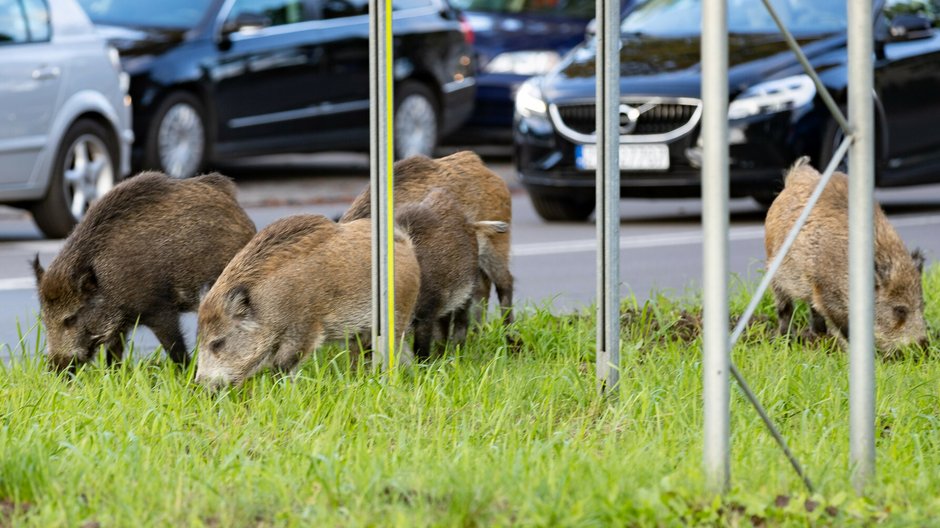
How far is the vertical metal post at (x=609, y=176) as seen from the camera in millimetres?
6129

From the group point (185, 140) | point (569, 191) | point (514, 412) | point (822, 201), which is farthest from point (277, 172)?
point (514, 412)

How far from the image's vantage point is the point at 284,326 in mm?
6414

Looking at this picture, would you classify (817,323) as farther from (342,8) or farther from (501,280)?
(342,8)

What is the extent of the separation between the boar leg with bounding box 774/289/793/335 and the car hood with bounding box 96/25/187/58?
816 centimetres

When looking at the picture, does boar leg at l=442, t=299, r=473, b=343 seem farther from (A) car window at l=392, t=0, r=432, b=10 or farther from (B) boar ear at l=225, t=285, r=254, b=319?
(A) car window at l=392, t=0, r=432, b=10

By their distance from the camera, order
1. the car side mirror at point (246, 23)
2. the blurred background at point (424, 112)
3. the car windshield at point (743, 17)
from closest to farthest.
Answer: the blurred background at point (424, 112) → the car windshield at point (743, 17) → the car side mirror at point (246, 23)

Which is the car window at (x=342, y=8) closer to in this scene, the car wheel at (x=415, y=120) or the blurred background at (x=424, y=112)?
the blurred background at (x=424, y=112)

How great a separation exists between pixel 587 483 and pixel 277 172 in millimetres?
14302

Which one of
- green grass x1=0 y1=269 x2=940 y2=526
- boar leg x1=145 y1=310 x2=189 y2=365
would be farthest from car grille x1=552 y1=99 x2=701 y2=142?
boar leg x1=145 y1=310 x2=189 y2=365

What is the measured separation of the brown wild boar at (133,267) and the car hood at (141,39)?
25.1ft

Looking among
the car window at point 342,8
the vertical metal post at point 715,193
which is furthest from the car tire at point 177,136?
the vertical metal post at point 715,193

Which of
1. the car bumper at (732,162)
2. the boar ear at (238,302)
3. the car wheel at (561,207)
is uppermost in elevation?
the boar ear at (238,302)

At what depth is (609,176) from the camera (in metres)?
6.13

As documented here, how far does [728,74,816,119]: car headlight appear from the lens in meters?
12.9
